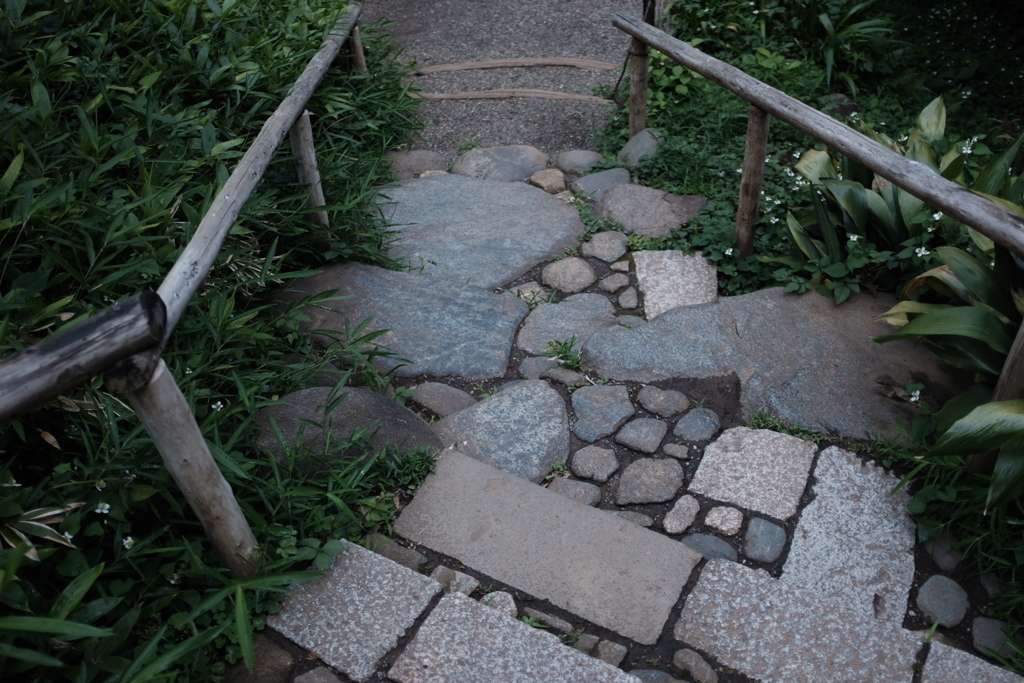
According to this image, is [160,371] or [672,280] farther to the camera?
[672,280]

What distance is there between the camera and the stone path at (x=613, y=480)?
2.14m

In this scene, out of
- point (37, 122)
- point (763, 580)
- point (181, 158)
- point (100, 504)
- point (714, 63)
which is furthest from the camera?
point (714, 63)

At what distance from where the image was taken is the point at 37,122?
9.66ft

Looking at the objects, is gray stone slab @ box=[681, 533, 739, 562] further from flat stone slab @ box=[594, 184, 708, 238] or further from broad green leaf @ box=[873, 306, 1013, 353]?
flat stone slab @ box=[594, 184, 708, 238]

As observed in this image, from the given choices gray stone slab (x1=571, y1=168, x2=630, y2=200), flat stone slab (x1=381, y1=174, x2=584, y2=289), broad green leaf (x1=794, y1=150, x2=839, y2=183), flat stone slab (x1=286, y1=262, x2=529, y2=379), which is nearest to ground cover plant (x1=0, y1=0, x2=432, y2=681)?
flat stone slab (x1=286, y1=262, x2=529, y2=379)

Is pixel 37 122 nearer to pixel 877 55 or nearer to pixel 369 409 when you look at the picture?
pixel 369 409

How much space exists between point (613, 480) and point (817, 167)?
1.83m

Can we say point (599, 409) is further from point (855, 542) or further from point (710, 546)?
point (855, 542)

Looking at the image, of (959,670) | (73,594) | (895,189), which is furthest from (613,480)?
(895,189)

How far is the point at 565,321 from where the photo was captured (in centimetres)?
347

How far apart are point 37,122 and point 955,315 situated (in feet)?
10.7

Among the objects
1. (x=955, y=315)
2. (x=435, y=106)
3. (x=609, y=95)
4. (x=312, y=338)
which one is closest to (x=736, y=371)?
(x=955, y=315)

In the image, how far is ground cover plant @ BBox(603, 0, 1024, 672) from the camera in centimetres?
246

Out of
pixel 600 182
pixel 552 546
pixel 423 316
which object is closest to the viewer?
pixel 552 546
